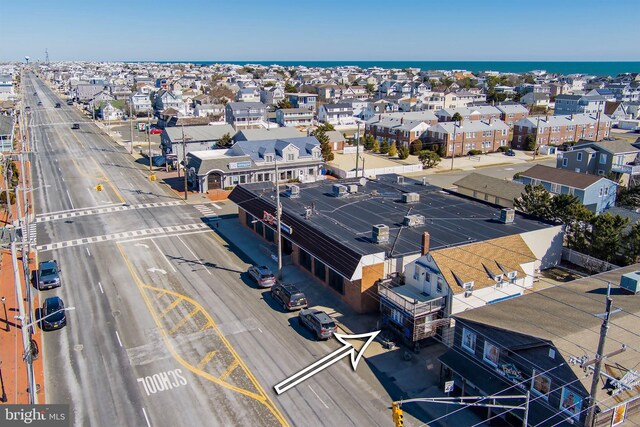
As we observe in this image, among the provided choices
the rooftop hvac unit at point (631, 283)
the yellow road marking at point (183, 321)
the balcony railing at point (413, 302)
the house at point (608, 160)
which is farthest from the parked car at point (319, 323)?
the house at point (608, 160)

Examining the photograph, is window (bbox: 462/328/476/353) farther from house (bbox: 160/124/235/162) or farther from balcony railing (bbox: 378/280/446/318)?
house (bbox: 160/124/235/162)

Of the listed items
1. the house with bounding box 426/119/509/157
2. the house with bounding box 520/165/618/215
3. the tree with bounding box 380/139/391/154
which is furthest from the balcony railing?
the tree with bounding box 380/139/391/154

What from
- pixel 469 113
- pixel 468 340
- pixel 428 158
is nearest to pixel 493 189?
pixel 428 158

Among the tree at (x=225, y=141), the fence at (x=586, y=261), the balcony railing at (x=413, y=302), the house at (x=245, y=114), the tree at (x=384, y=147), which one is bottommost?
the fence at (x=586, y=261)

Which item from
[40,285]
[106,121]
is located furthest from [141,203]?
[106,121]

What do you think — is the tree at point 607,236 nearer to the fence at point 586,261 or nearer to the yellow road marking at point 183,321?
the fence at point 586,261
